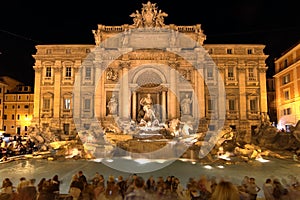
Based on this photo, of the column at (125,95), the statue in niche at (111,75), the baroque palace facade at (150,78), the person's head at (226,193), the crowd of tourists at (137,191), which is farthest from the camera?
the statue in niche at (111,75)

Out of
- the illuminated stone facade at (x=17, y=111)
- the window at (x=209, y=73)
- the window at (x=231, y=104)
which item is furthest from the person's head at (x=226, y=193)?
the illuminated stone facade at (x=17, y=111)

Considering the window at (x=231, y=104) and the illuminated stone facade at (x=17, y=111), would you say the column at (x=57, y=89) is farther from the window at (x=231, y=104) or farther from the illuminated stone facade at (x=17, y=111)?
the window at (x=231, y=104)

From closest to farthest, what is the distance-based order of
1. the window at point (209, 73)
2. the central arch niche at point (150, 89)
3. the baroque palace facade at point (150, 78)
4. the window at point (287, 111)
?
the central arch niche at point (150, 89)
the baroque palace facade at point (150, 78)
the window at point (209, 73)
the window at point (287, 111)

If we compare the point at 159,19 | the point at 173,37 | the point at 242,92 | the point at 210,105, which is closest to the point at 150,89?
the point at 173,37

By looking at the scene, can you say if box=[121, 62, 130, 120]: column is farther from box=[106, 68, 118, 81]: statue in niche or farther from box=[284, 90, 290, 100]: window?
box=[284, 90, 290, 100]: window

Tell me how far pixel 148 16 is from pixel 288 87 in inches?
881

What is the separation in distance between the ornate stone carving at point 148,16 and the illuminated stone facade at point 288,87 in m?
18.5

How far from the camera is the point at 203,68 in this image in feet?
98.4

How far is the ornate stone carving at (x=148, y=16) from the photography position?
2977 centimetres

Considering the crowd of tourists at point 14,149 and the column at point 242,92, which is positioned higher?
the column at point 242,92

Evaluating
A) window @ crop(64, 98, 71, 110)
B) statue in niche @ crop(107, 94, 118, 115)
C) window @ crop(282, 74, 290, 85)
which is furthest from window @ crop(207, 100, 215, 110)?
window @ crop(64, 98, 71, 110)

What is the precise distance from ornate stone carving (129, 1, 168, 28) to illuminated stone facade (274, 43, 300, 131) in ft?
60.6

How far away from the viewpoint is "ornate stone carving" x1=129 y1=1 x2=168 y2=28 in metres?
29.8

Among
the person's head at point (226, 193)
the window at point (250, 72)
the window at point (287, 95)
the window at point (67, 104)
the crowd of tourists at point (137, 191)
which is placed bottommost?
the crowd of tourists at point (137, 191)
